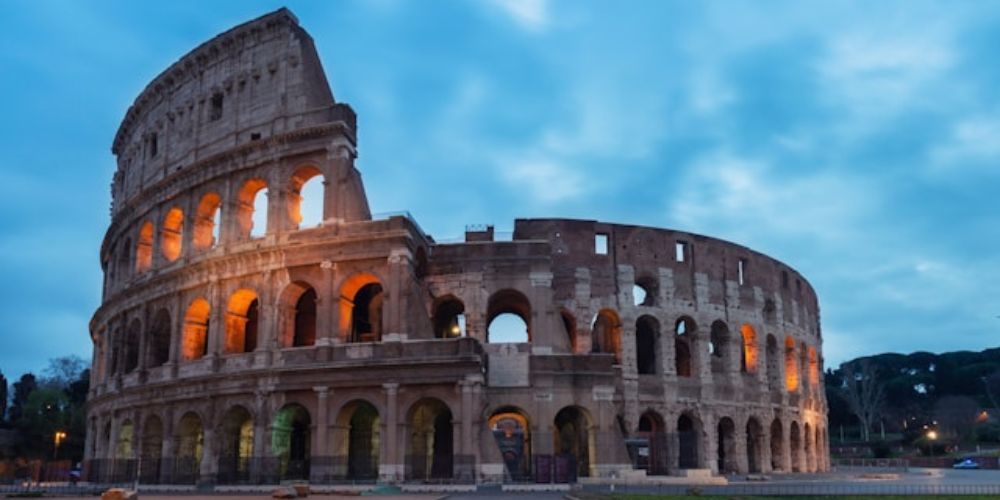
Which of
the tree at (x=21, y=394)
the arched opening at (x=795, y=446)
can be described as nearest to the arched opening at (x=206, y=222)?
the arched opening at (x=795, y=446)

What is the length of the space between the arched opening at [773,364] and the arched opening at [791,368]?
68.2 inches

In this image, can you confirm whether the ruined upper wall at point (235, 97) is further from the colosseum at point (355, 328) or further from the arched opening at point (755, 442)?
the arched opening at point (755, 442)

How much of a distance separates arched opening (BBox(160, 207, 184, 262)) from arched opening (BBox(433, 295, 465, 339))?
11.3m

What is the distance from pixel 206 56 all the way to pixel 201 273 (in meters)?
9.83

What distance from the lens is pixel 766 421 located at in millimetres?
38406

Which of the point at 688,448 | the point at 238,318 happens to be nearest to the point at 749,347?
the point at 688,448

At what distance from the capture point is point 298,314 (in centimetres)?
3269

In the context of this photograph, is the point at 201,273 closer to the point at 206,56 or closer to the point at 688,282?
the point at 206,56

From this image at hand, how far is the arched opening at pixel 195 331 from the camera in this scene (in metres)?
32.6

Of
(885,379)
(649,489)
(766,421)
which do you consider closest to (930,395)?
(885,379)

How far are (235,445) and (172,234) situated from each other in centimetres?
1030

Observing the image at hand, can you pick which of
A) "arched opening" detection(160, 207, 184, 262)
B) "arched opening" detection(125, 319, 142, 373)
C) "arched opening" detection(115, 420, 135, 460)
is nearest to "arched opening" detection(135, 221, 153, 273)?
"arched opening" detection(160, 207, 184, 262)

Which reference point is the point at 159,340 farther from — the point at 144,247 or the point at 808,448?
the point at 808,448

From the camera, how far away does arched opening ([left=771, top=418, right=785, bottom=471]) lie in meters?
39.5
